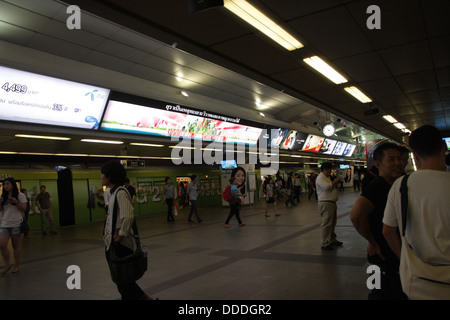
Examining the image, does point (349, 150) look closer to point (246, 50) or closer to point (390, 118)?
point (390, 118)

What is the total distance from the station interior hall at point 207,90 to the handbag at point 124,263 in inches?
40.5

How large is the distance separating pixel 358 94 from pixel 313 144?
12.2m

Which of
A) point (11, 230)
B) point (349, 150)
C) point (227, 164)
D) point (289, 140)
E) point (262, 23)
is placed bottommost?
point (11, 230)

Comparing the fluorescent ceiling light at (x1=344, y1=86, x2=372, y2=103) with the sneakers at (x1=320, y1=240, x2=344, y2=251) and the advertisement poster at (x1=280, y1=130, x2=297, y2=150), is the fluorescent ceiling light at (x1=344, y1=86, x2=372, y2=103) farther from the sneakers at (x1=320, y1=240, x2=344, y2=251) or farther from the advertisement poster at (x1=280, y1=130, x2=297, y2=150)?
the advertisement poster at (x1=280, y1=130, x2=297, y2=150)

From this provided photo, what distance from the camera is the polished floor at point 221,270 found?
435cm

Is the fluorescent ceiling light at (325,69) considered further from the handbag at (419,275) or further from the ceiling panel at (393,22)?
the handbag at (419,275)

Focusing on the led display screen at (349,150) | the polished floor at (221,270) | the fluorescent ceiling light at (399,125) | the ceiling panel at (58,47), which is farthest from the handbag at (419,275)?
the led display screen at (349,150)

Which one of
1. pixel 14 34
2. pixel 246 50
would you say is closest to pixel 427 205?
pixel 246 50

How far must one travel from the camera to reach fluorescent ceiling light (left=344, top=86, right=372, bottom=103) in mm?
7689

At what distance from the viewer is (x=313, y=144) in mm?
20234

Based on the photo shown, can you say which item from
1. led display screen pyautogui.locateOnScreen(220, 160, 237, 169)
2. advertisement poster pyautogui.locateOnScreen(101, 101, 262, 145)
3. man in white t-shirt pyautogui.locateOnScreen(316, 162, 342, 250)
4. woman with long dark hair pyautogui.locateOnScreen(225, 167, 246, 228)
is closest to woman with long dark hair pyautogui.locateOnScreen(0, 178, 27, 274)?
advertisement poster pyautogui.locateOnScreen(101, 101, 262, 145)

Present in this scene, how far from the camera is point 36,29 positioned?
7500 millimetres
